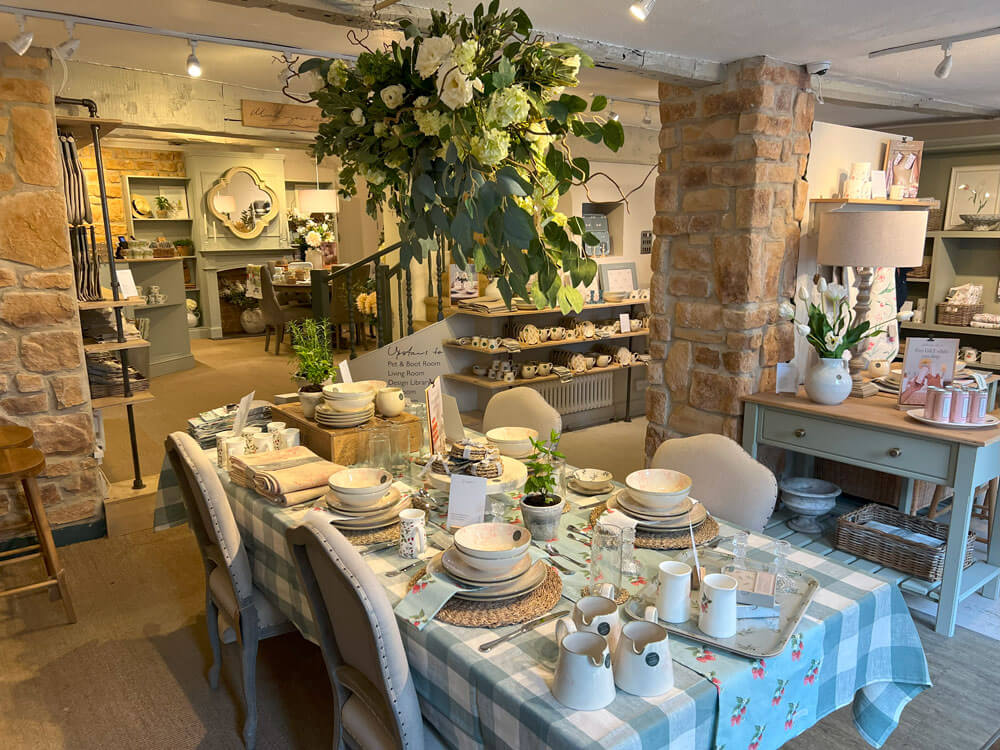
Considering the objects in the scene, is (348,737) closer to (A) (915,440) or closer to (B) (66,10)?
(A) (915,440)

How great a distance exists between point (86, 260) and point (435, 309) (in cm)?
→ 237

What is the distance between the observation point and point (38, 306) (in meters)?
3.22

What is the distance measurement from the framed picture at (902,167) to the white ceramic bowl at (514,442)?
8.39 feet

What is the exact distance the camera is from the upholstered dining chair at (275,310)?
8.25 meters

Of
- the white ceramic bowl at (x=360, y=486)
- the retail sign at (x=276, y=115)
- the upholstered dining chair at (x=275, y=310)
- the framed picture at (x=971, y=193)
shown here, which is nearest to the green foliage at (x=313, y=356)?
the white ceramic bowl at (x=360, y=486)

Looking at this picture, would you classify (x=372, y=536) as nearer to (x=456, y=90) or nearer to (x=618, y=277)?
(x=456, y=90)

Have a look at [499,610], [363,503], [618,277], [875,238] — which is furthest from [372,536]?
[618,277]

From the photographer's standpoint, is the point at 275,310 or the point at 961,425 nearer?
the point at 961,425

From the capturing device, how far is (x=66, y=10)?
2490 mm

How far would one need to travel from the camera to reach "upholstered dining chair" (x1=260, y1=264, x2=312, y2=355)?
8.25m

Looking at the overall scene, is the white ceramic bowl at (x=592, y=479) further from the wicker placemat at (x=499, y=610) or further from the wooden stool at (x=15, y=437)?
the wooden stool at (x=15, y=437)

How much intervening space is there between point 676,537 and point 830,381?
1595mm

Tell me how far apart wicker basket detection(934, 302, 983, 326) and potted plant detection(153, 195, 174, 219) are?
8.55m

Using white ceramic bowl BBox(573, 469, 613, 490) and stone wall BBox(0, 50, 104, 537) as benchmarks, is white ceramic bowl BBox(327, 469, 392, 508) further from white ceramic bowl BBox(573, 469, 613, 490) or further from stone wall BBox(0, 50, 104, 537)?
stone wall BBox(0, 50, 104, 537)
